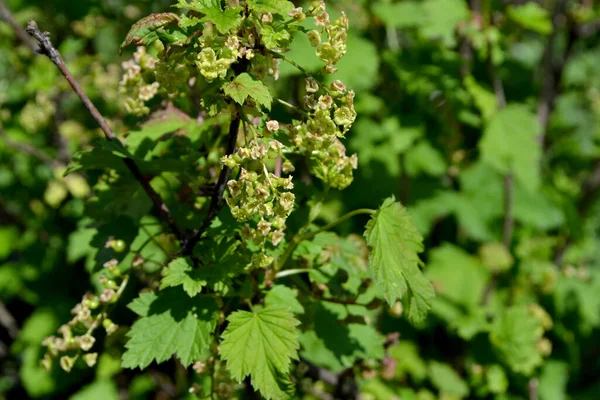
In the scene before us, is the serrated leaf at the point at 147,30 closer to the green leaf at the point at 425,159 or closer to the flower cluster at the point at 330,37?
the flower cluster at the point at 330,37

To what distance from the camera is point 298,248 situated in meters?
1.71

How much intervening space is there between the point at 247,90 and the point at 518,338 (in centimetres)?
247

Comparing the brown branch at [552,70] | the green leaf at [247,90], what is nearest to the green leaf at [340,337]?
the green leaf at [247,90]

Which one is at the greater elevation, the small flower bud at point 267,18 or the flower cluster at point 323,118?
the small flower bud at point 267,18

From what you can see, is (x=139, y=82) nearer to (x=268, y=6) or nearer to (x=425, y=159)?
(x=268, y=6)

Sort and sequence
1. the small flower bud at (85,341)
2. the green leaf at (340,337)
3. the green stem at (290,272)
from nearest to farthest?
1. the small flower bud at (85,341)
2. the green stem at (290,272)
3. the green leaf at (340,337)

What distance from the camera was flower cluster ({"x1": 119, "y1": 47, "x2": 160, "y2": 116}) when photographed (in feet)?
5.66

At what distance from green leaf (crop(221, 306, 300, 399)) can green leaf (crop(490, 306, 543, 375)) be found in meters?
2.01

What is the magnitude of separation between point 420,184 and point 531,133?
862mm

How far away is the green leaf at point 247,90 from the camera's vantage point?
3.94ft

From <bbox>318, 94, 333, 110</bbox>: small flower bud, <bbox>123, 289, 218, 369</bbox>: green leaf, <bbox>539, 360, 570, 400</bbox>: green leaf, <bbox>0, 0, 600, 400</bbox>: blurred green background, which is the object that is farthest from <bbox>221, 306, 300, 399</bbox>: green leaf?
<bbox>539, 360, 570, 400</bbox>: green leaf

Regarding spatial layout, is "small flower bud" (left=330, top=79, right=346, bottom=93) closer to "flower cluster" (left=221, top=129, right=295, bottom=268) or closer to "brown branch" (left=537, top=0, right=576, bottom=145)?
"flower cluster" (left=221, top=129, right=295, bottom=268)

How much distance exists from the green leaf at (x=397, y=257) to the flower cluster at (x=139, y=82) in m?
0.82

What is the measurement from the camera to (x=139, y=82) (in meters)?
1.75
